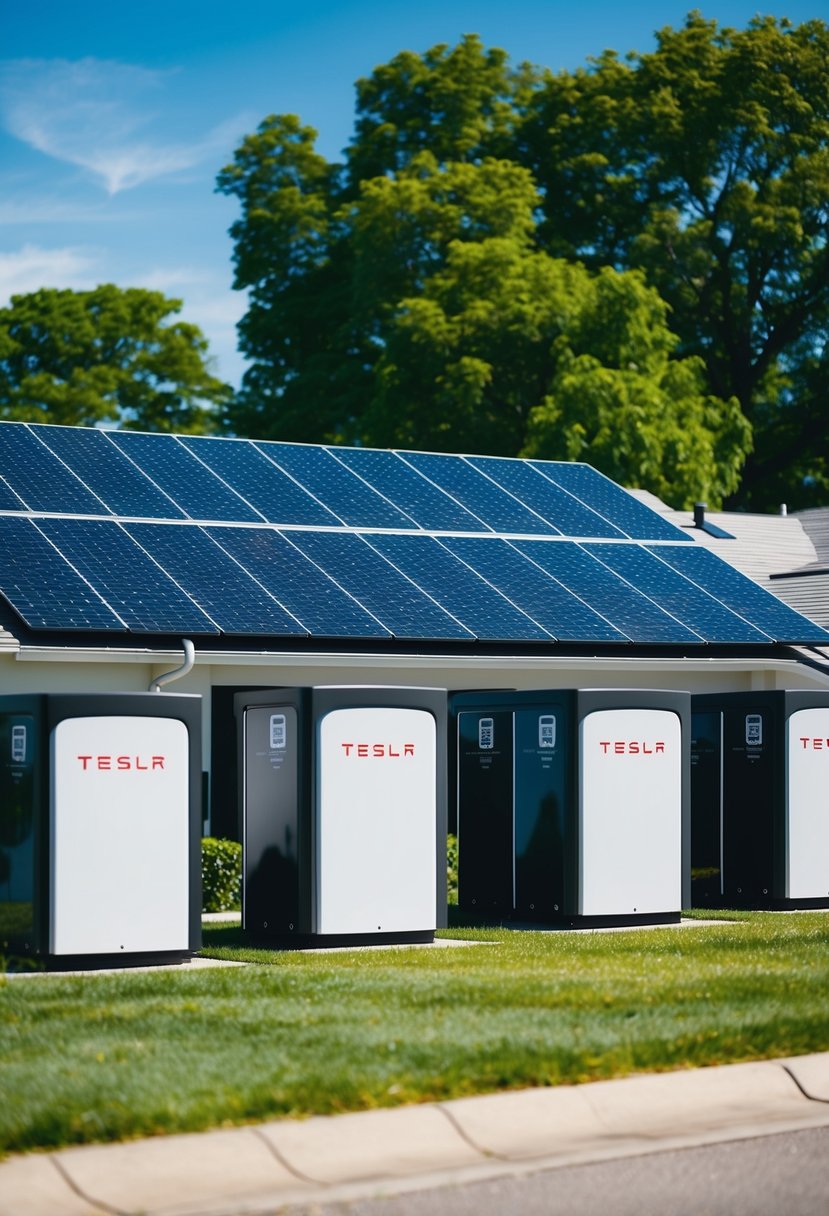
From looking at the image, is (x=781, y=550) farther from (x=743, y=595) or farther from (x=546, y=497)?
(x=743, y=595)

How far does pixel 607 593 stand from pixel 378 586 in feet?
11.0

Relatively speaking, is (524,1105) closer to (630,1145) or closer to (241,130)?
(630,1145)

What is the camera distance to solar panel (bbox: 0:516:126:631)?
17750 mm

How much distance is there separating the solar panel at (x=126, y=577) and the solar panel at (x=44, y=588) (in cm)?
17

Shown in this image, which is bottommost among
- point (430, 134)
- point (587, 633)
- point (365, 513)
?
point (587, 633)

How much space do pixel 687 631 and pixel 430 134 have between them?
111 feet

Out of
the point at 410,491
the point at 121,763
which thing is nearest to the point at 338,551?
the point at 410,491

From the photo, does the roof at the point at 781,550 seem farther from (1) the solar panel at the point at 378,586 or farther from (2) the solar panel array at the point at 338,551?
(1) the solar panel at the point at 378,586

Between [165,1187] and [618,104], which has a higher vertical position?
[618,104]

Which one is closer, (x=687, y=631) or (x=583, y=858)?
(x=583, y=858)

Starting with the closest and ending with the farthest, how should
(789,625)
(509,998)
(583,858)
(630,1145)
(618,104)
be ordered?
(630,1145), (509,998), (583,858), (789,625), (618,104)

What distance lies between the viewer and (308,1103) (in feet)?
27.6

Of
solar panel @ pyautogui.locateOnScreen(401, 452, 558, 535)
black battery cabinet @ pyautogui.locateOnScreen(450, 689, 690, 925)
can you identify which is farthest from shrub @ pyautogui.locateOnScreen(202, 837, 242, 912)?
solar panel @ pyautogui.locateOnScreen(401, 452, 558, 535)

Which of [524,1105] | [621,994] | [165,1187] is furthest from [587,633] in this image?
[165,1187]
